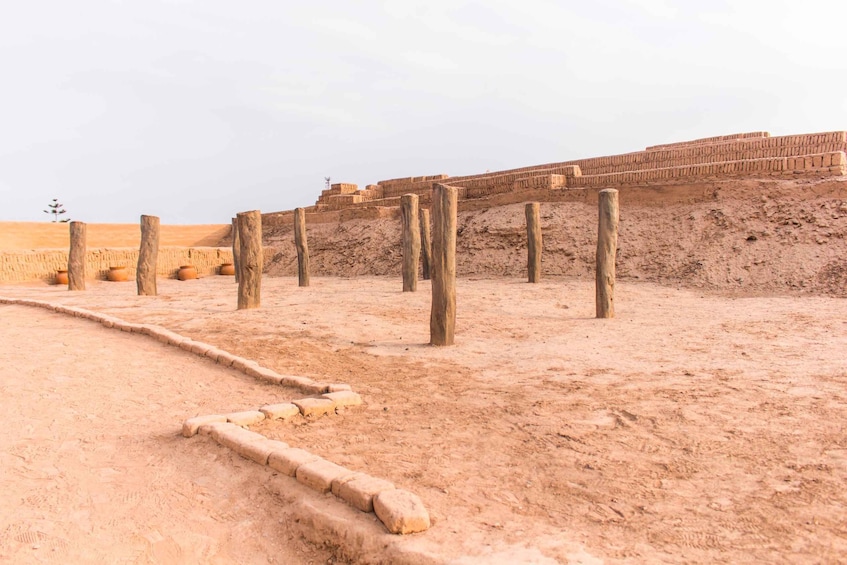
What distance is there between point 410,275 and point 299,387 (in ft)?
24.3

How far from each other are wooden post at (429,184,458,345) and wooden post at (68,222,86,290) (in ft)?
35.9

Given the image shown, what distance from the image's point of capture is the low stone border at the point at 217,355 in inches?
197

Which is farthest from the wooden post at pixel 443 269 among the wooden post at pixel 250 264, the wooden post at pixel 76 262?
the wooden post at pixel 76 262

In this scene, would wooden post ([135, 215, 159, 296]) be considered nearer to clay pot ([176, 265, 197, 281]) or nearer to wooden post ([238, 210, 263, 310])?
wooden post ([238, 210, 263, 310])

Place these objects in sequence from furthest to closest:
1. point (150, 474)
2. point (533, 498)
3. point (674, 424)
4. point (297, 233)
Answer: point (297, 233) < point (674, 424) < point (150, 474) < point (533, 498)

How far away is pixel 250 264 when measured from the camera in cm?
1002

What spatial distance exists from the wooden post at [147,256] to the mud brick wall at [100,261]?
258 inches

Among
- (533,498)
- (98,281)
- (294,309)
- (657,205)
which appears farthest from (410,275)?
(98,281)

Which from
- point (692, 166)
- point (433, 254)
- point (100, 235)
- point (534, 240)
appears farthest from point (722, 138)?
point (100, 235)

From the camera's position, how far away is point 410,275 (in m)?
12.4

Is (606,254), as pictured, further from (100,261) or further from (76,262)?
(100,261)

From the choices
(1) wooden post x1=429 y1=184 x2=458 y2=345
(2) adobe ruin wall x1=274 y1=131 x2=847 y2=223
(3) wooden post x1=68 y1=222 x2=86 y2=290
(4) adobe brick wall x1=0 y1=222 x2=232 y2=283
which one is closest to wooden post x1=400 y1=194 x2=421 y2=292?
(2) adobe ruin wall x1=274 y1=131 x2=847 y2=223

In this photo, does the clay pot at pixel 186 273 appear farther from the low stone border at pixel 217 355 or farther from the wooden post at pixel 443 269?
the wooden post at pixel 443 269

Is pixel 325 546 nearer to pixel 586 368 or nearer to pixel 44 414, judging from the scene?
pixel 44 414
